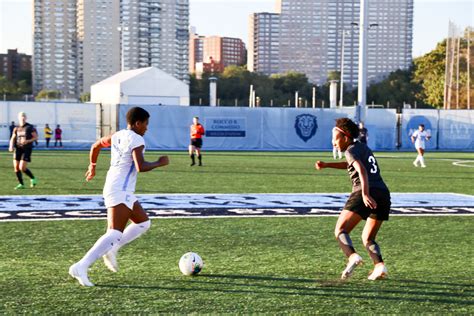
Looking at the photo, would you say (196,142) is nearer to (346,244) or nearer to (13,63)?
(346,244)

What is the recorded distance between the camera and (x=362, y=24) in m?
36.4

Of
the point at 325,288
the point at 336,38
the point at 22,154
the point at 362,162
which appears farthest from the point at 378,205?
the point at 336,38

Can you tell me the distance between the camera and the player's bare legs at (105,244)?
6355 mm

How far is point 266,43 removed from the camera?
15975 cm

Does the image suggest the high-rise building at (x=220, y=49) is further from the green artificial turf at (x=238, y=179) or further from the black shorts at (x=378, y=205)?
the black shorts at (x=378, y=205)

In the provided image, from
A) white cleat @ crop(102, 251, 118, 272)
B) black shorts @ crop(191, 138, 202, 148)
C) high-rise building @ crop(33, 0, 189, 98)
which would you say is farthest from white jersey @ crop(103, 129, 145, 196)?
high-rise building @ crop(33, 0, 189, 98)

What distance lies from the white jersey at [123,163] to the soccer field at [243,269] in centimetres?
90

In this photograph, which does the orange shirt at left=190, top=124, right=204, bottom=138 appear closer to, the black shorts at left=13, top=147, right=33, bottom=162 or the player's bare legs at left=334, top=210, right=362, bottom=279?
the black shorts at left=13, top=147, right=33, bottom=162

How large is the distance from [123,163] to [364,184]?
2269mm

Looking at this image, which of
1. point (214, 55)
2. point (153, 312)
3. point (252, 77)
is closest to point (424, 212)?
point (153, 312)

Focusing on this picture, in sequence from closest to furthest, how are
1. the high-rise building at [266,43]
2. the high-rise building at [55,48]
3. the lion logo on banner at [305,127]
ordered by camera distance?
the lion logo on banner at [305,127] < the high-rise building at [55,48] < the high-rise building at [266,43]

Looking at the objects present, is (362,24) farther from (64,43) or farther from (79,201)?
(64,43)

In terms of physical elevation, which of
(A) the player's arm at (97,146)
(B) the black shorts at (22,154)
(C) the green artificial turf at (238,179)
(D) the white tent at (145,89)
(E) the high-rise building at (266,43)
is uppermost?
(E) the high-rise building at (266,43)

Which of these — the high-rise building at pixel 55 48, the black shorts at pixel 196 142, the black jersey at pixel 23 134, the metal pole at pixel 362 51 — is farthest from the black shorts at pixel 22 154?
the high-rise building at pixel 55 48
